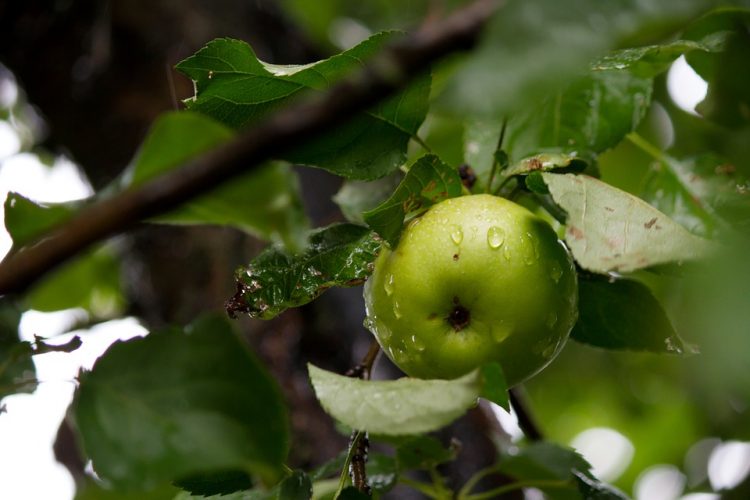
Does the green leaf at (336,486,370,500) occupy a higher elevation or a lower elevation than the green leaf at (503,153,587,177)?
lower

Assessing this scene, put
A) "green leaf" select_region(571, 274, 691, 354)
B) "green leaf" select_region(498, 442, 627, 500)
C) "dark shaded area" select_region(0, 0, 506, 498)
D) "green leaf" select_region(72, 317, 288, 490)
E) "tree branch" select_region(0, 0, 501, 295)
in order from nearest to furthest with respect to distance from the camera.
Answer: "tree branch" select_region(0, 0, 501, 295), "green leaf" select_region(72, 317, 288, 490), "green leaf" select_region(571, 274, 691, 354), "green leaf" select_region(498, 442, 627, 500), "dark shaded area" select_region(0, 0, 506, 498)

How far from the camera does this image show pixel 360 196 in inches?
35.5

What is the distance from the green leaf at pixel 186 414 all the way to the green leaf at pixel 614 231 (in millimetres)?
243

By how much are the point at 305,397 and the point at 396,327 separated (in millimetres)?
606

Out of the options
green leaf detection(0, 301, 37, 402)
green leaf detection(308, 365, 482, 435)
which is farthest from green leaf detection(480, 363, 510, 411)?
green leaf detection(0, 301, 37, 402)

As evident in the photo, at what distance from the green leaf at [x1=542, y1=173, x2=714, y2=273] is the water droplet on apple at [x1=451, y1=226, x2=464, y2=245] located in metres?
0.08

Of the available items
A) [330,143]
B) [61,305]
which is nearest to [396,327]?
[330,143]

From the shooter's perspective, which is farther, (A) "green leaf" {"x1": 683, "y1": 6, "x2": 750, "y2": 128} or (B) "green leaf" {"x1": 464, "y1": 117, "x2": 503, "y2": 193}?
(B) "green leaf" {"x1": 464, "y1": 117, "x2": 503, "y2": 193}

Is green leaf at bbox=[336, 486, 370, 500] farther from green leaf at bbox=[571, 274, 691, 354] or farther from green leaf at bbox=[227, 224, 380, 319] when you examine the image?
green leaf at bbox=[571, 274, 691, 354]

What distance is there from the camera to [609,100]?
86 cm

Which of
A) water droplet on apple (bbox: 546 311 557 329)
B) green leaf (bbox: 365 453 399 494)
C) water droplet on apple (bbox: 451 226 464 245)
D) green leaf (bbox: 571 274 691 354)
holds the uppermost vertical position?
water droplet on apple (bbox: 451 226 464 245)

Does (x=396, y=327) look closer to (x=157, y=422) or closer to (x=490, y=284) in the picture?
(x=490, y=284)

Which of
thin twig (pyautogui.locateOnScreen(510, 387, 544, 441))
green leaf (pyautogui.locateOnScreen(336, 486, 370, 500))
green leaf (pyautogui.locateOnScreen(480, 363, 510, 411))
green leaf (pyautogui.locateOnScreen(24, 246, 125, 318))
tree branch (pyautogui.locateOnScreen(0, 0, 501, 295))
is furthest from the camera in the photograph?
green leaf (pyautogui.locateOnScreen(24, 246, 125, 318))

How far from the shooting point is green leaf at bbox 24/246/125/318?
1.63 metres
